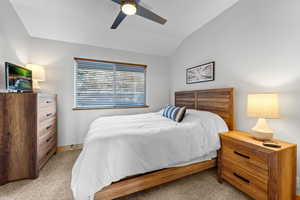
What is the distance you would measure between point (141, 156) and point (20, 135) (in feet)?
5.91

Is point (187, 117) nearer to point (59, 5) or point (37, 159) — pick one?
point (37, 159)

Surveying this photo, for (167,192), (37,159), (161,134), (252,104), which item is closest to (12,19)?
(37,159)

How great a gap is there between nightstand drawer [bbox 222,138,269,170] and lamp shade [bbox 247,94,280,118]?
0.42 meters

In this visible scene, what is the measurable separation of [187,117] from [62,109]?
2697mm

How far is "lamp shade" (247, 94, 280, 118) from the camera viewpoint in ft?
4.49

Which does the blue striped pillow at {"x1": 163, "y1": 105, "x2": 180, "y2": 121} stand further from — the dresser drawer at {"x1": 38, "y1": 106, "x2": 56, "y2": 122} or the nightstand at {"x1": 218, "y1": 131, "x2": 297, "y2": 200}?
the dresser drawer at {"x1": 38, "y1": 106, "x2": 56, "y2": 122}

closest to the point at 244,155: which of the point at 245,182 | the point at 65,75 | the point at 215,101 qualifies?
the point at 245,182

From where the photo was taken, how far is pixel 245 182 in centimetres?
143

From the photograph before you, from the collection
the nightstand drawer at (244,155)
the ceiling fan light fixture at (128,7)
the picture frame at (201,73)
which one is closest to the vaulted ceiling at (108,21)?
the ceiling fan light fixture at (128,7)

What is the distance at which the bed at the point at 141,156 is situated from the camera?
1.17 meters

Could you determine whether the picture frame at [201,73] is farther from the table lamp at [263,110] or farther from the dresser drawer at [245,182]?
the dresser drawer at [245,182]

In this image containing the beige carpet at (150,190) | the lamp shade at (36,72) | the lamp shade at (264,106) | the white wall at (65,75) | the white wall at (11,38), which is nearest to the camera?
the lamp shade at (264,106)

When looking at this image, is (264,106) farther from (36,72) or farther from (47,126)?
(36,72)

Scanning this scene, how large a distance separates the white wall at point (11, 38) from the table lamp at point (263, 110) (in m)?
3.52
